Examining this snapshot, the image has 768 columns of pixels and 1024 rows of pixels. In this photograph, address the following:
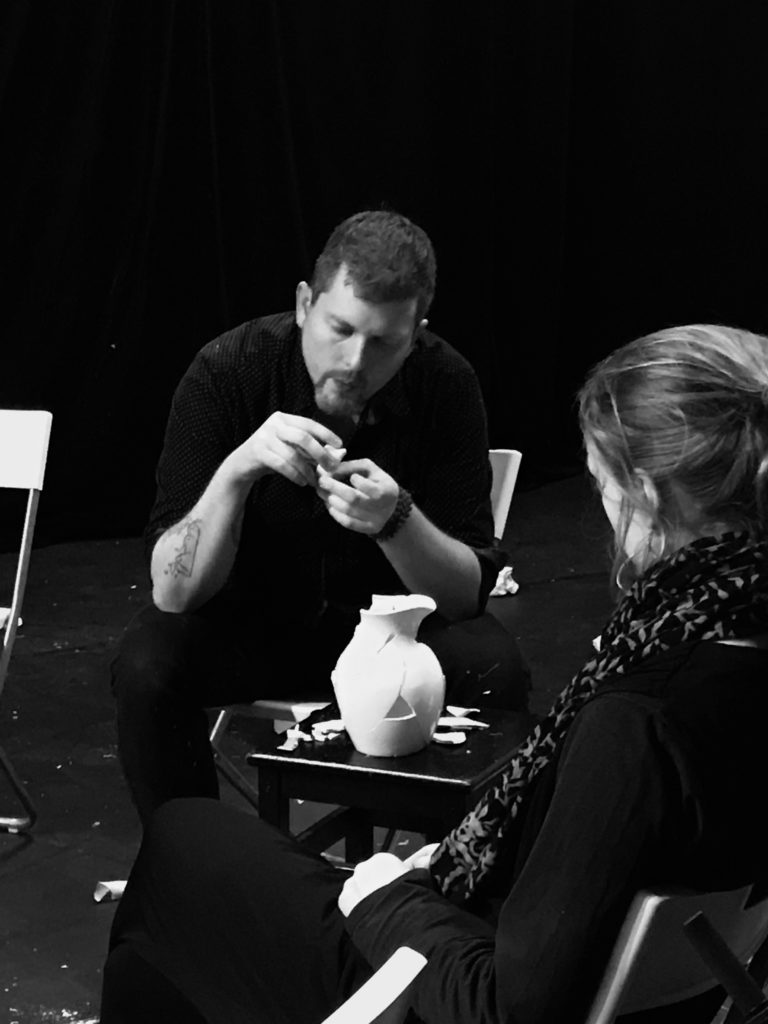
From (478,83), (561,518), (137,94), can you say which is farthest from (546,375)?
(137,94)

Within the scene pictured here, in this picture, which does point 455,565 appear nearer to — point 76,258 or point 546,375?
point 76,258

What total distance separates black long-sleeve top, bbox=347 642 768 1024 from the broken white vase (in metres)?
0.82

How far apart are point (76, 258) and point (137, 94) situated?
23.1 inches

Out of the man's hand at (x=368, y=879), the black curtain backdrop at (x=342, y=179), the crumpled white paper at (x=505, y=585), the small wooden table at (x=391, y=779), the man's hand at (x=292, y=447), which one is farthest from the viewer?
the black curtain backdrop at (x=342, y=179)

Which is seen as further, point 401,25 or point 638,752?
point 401,25

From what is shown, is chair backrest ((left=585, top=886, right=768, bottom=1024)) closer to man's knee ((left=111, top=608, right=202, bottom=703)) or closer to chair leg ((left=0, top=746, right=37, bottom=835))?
man's knee ((left=111, top=608, right=202, bottom=703))

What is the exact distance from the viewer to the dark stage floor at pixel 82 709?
2680 millimetres

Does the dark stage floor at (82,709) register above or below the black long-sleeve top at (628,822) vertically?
below

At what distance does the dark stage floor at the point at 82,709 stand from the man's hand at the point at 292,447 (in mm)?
856

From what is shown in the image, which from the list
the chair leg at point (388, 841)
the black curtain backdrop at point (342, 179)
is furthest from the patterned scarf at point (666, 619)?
the black curtain backdrop at point (342, 179)

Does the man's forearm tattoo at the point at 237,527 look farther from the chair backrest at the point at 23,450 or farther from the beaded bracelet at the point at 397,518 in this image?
the chair backrest at the point at 23,450

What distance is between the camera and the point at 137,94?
17.9 ft

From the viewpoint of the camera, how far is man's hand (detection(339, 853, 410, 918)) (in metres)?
1.68

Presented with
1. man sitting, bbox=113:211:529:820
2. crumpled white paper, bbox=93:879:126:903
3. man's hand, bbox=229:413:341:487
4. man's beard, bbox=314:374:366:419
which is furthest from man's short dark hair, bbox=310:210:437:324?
crumpled white paper, bbox=93:879:126:903
